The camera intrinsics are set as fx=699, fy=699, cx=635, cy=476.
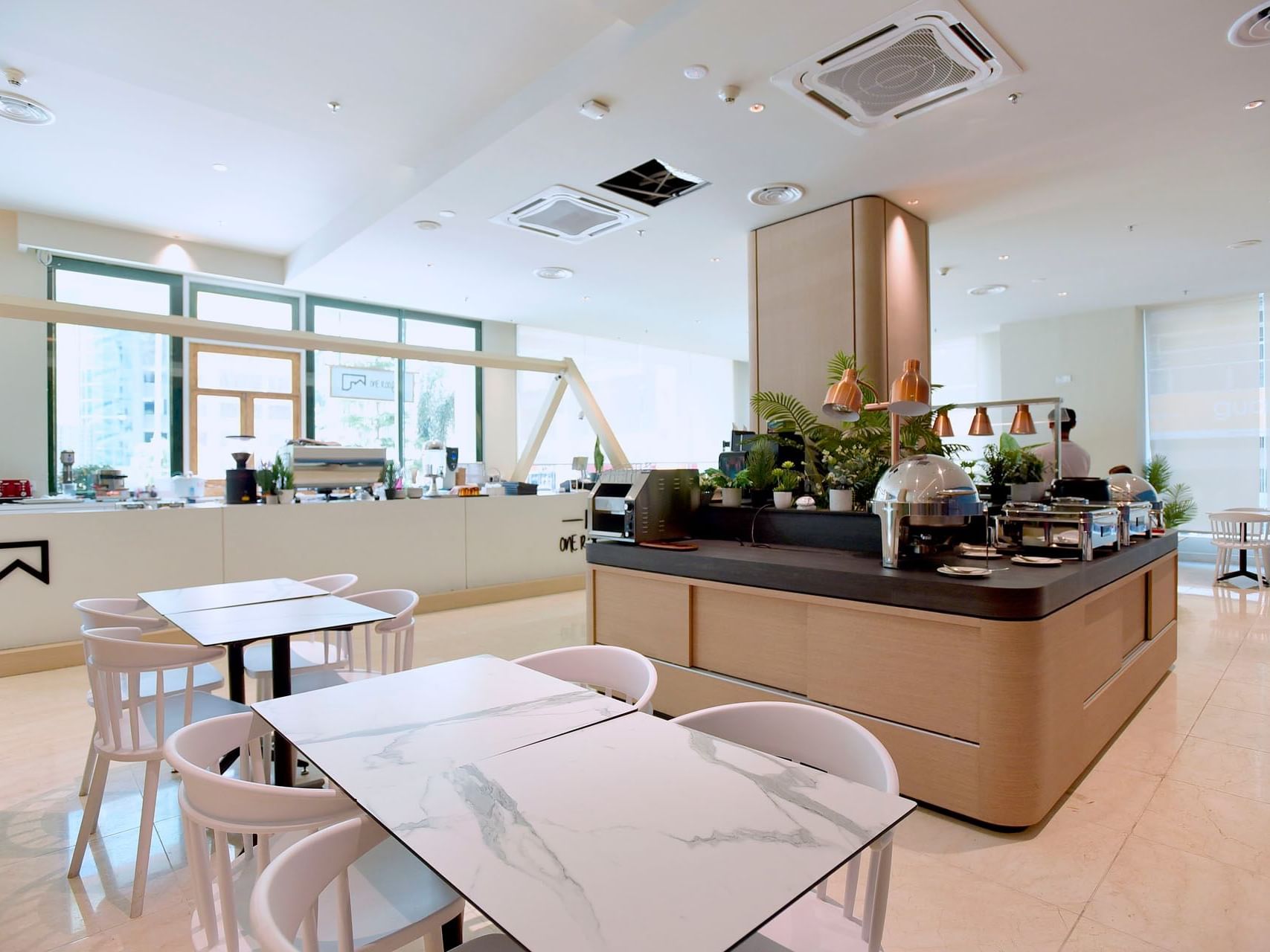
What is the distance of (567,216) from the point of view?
5953mm

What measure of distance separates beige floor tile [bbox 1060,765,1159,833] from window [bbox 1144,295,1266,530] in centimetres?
852

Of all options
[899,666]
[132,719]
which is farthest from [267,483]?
[899,666]

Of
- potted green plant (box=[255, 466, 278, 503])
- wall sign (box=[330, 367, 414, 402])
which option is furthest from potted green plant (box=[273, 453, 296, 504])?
wall sign (box=[330, 367, 414, 402])

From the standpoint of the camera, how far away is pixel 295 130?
5.33 m

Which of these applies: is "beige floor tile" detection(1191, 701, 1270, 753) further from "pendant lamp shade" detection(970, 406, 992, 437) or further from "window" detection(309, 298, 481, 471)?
"window" detection(309, 298, 481, 471)

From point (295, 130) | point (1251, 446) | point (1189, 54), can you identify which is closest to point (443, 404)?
point (295, 130)

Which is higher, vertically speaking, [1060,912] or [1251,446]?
[1251,446]

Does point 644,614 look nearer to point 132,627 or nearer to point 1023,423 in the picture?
point 132,627

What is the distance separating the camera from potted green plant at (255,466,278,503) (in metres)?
5.89

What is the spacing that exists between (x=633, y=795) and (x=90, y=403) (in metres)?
8.87

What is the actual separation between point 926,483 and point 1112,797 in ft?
4.83

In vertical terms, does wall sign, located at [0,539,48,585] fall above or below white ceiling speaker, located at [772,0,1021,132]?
below

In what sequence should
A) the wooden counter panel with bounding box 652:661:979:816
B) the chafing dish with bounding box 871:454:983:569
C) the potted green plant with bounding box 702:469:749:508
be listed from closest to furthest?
the wooden counter panel with bounding box 652:661:979:816
the chafing dish with bounding box 871:454:983:569
the potted green plant with bounding box 702:469:749:508

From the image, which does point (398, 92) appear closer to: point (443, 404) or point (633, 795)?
point (633, 795)
